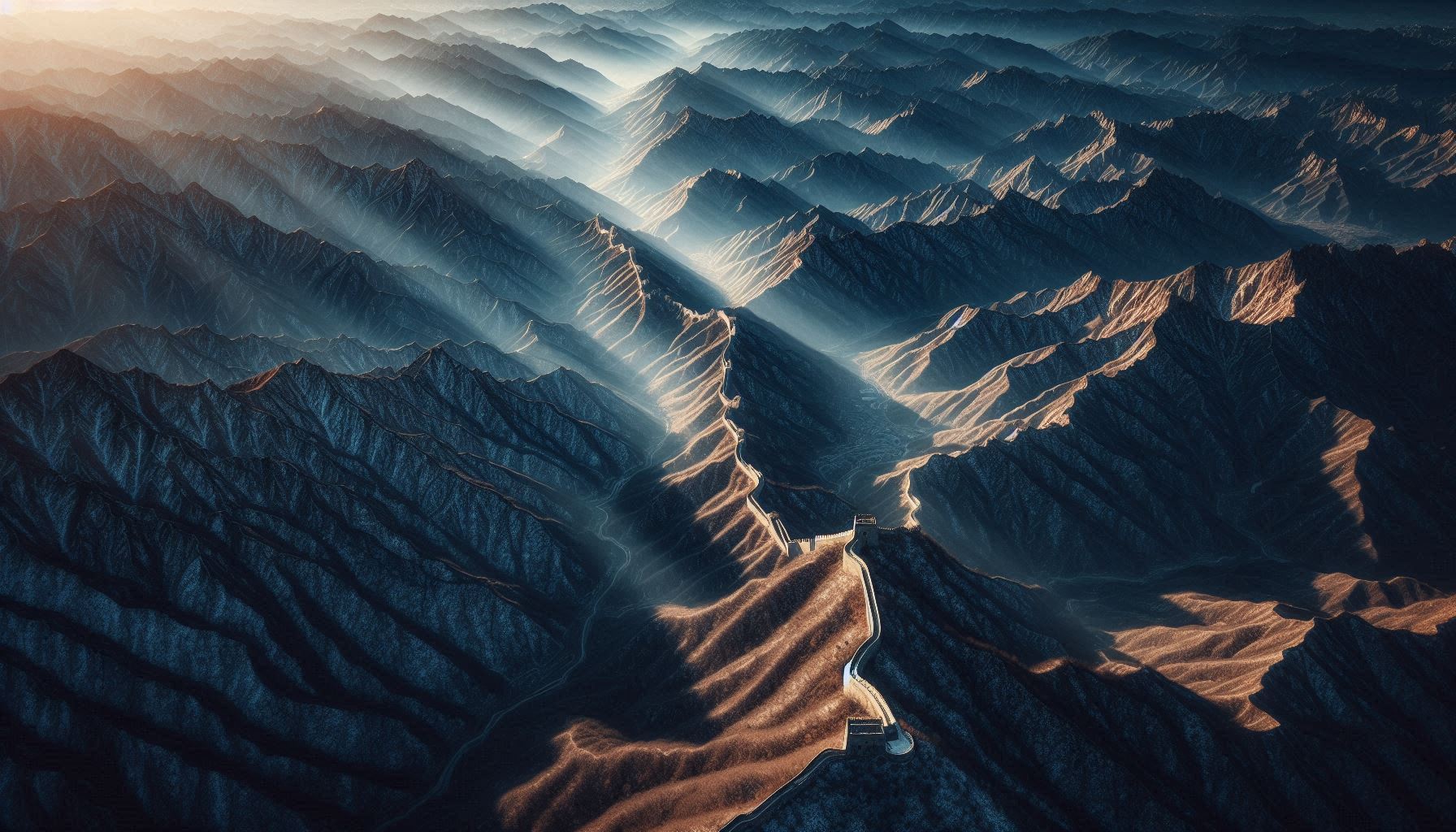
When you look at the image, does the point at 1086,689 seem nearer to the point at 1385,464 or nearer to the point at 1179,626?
the point at 1179,626

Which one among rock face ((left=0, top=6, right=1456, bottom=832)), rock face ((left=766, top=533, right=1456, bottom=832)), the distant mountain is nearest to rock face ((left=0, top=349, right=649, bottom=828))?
rock face ((left=0, top=6, right=1456, bottom=832))

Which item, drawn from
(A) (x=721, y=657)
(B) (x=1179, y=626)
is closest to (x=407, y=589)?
(A) (x=721, y=657)

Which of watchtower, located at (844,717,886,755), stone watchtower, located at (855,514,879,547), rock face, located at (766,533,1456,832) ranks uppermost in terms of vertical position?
stone watchtower, located at (855,514,879,547)

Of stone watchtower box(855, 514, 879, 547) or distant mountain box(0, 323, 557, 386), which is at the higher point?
stone watchtower box(855, 514, 879, 547)

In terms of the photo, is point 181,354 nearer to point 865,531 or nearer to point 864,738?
point 865,531

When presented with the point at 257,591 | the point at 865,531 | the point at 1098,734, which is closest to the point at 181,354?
the point at 257,591

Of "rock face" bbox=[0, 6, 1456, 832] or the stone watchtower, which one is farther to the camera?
the stone watchtower

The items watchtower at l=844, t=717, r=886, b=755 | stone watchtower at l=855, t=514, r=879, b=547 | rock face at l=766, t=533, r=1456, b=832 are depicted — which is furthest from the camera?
stone watchtower at l=855, t=514, r=879, b=547

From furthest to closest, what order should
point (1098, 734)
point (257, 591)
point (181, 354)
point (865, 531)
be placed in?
point (181, 354) → point (257, 591) → point (865, 531) → point (1098, 734)

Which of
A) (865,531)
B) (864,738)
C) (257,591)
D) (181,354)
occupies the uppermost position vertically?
(865,531)

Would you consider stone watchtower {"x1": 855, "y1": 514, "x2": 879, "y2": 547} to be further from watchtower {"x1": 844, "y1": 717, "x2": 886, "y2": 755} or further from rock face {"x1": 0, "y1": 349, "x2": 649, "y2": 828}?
rock face {"x1": 0, "y1": 349, "x2": 649, "y2": 828}

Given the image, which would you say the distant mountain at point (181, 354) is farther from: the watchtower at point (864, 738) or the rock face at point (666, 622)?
the watchtower at point (864, 738)
